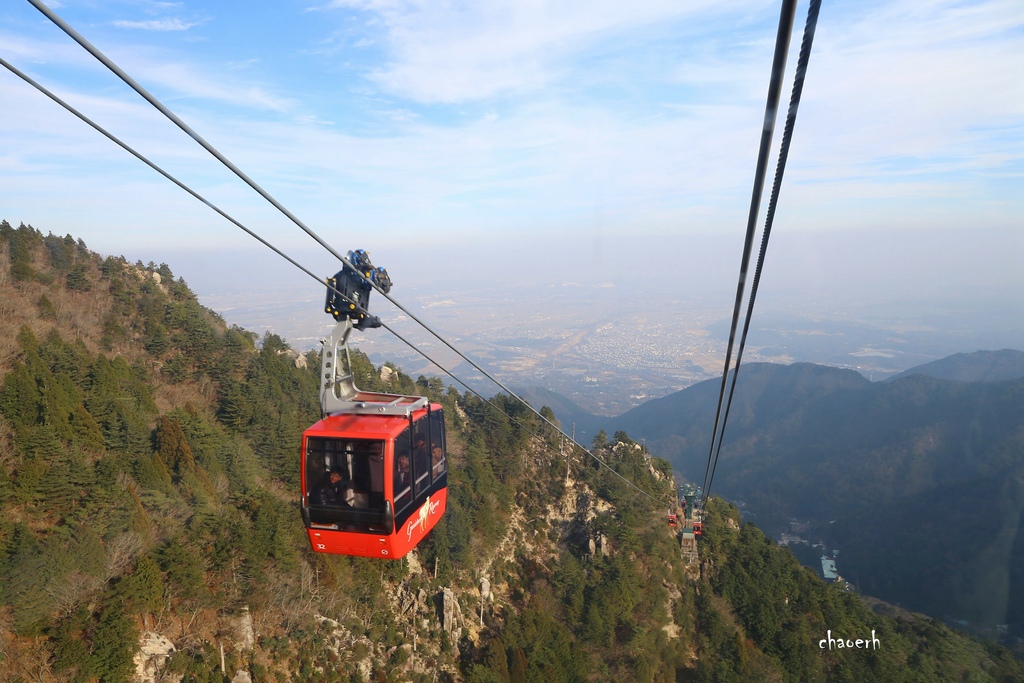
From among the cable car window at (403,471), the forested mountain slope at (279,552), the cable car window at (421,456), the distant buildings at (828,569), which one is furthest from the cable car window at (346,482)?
the distant buildings at (828,569)

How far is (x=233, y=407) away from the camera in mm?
30703

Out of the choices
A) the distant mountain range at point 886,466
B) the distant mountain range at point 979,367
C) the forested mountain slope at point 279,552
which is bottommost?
the distant mountain range at point 886,466

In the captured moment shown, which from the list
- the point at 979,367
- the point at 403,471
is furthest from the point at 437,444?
the point at 979,367

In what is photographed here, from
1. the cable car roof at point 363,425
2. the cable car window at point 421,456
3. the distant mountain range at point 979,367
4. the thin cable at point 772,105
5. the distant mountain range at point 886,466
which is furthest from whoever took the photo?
the distant mountain range at point 979,367

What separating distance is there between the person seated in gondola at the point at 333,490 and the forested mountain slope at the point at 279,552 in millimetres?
12810

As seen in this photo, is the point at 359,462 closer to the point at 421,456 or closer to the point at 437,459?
the point at 421,456

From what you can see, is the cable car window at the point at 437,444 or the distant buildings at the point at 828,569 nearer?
the cable car window at the point at 437,444

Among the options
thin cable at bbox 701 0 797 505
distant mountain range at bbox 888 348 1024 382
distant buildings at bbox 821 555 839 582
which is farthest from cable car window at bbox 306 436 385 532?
distant mountain range at bbox 888 348 1024 382

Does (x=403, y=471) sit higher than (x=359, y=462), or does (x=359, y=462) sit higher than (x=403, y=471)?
(x=359, y=462)

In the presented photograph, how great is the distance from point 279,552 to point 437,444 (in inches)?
672

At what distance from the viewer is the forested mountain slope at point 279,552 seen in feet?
59.3

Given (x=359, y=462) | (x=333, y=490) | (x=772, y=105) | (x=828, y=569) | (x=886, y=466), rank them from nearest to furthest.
A: 1. (x=772, y=105)
2. (x=359, y=462)
3. (x=333, y=490)
4. (x=828, y=569)
5. (x=886, y=466)

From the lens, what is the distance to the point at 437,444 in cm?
995

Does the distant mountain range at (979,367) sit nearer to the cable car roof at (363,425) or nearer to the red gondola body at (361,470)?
the red gondola body at (361,470)
